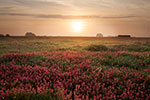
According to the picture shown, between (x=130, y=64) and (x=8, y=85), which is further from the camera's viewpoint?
(x=130, y=64)

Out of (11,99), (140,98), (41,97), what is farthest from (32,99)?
(140,98)

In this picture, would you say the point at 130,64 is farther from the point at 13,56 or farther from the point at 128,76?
the point at 13,56

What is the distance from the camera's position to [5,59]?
1041cm

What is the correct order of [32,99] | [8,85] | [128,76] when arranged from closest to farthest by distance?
[32,99] → [8,85] → [128,76]

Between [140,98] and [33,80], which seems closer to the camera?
[140,98]

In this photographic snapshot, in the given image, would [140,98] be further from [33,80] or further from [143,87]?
[33,80]

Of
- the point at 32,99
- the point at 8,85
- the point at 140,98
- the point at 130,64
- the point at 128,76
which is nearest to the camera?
the point at 32,99

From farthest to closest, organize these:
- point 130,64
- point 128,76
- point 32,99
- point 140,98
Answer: point 130,64
point 128,76
point 140,98
point 32,99

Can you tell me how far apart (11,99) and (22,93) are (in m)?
0.34

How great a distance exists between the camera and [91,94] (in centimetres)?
515

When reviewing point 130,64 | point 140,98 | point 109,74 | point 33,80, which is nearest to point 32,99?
point 33,80

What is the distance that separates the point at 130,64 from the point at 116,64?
90 cm

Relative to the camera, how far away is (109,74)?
7.29 meters

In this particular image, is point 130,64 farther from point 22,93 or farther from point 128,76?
point 22,93
